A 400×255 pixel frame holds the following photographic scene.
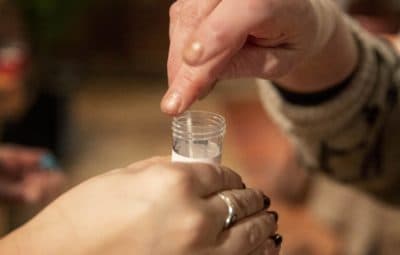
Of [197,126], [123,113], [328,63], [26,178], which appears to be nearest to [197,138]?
[197,126]

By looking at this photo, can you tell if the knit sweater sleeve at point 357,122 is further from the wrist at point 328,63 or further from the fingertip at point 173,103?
the fingertip at point 173,103

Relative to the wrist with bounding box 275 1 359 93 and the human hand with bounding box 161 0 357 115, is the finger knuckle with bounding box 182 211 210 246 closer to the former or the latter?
the human hand with bounding box 161 0 357 115

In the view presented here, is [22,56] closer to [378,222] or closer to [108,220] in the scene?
[378,222]

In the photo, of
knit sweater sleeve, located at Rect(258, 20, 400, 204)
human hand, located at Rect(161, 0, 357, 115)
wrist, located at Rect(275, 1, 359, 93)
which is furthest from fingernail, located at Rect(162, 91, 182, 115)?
knit sweater sleeve, located at Rect(258, 20, 400, 204)

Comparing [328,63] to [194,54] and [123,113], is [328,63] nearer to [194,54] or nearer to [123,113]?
[194,54]

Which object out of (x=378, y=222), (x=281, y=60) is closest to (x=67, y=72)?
(x=378, y=222)

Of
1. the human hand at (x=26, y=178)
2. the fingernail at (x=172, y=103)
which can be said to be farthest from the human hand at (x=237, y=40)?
the human hand at (x=26, y=178)
